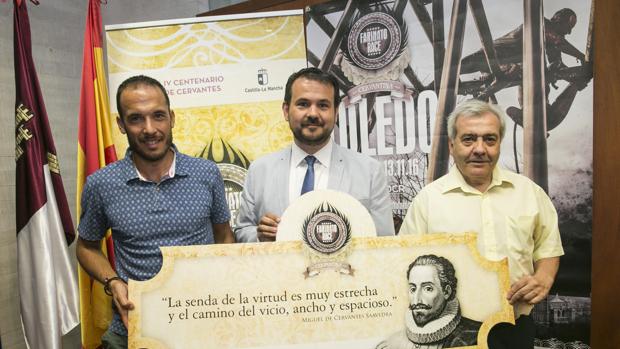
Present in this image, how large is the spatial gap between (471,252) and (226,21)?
149cm

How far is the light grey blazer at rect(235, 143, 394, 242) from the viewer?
1.95 metres

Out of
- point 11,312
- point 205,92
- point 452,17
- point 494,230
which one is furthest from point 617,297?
point 11,312

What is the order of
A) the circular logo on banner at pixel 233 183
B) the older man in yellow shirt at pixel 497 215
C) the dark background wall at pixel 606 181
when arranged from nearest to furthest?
the older man in yellow shirt at pixel 497 215 < the dark background wall at pixel 606 181 < the circular logo on banner at pixel 233 183

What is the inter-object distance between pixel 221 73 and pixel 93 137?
0.70 metres

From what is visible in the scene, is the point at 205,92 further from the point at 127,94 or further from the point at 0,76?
the point at 0,76

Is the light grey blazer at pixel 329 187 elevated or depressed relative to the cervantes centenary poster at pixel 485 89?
depressed

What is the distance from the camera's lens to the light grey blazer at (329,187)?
6.38ft

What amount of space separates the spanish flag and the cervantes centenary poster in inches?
43.6

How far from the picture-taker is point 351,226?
1710 mm

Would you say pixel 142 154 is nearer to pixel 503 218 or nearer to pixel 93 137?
pixel 93 137

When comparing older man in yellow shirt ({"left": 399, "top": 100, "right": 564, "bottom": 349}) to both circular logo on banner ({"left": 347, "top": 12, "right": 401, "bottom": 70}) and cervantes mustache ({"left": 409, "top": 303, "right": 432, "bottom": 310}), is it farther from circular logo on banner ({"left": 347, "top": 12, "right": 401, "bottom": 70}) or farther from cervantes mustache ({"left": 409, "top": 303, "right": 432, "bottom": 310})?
circular logo on banner ({"left": 347, "top": 12, "right": 401, "bottom": 70})

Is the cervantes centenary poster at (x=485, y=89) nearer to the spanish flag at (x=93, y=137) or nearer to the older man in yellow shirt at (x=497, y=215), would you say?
the older man in yellow shirt at (x=497, y=215)

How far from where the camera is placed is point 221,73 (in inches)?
87.7

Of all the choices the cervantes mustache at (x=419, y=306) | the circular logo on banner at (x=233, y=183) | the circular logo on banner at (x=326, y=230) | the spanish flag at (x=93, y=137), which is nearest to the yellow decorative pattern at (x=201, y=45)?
the spanish flag at (x=93, y=137)
